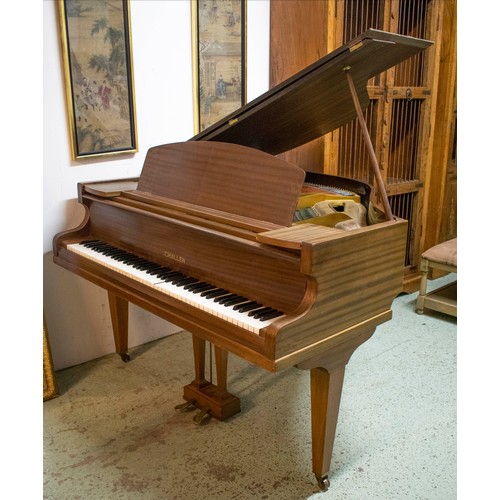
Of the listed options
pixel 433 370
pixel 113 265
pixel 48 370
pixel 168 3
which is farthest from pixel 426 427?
pixel 168 3

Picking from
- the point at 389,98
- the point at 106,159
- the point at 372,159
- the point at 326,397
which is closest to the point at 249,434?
the point at 326,397

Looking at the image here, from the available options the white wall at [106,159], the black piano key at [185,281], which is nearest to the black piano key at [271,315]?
the black piano key at [185,281]

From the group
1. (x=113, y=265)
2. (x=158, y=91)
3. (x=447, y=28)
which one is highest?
(x=447, y=28)

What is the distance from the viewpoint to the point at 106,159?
9.79 ft

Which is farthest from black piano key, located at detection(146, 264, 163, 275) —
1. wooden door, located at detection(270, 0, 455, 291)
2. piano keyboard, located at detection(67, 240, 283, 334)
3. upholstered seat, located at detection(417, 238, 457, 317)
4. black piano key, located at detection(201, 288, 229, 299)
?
upholstered seat, located at detection(417, 238, 457, 317)

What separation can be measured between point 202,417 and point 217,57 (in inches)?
78.5

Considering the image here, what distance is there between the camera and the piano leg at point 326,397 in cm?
193

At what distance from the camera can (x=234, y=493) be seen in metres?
2.09

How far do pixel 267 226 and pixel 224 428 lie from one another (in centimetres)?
107

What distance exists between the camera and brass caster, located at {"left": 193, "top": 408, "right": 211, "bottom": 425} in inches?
98.3

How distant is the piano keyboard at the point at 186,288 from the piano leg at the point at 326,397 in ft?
0.90

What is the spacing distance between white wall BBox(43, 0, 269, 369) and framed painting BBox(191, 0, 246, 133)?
0.05 meters

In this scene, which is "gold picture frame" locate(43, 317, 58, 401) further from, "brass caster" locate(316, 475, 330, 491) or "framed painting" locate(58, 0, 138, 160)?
"brass caster" locate(316, 475, 330, 491)

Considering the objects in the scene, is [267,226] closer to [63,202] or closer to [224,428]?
[224,428]
